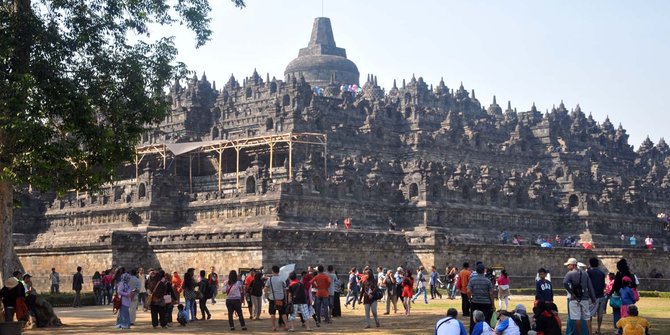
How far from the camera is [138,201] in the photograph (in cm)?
6894

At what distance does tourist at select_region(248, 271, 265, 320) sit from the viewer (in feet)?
108

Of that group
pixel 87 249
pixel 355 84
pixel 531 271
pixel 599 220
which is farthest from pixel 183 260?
pixel 355 84

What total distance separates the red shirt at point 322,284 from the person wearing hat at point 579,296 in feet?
28.4

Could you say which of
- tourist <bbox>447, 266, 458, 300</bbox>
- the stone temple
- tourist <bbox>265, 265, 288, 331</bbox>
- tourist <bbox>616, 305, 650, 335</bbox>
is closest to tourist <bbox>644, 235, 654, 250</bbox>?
the stone temple

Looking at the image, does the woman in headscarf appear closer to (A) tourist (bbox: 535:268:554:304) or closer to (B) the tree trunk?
(B) the tree trunk

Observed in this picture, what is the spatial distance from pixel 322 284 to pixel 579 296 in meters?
9.08

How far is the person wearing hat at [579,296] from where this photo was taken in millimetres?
25281

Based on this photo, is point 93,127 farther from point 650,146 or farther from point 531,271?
point 650,146

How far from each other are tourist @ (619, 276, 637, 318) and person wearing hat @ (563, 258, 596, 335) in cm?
118

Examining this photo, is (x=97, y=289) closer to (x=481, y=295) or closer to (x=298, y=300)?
(x=298, y=300)

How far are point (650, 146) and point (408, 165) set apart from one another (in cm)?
5336

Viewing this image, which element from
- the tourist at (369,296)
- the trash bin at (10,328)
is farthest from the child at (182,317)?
the trash bin at (10,328)

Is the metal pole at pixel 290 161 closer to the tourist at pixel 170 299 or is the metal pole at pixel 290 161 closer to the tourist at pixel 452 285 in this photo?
the tourist at pixel 452 285

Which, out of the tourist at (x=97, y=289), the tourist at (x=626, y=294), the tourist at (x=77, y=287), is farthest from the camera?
the tourist at (x=97, y=289)
